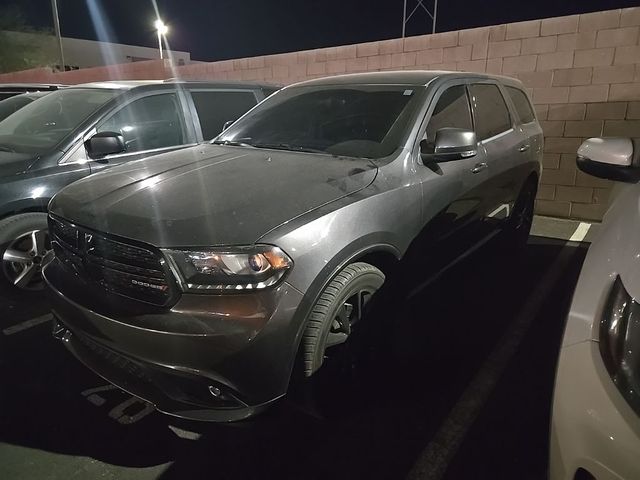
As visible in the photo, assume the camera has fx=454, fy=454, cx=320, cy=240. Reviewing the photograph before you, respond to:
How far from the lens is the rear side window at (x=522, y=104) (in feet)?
14.8

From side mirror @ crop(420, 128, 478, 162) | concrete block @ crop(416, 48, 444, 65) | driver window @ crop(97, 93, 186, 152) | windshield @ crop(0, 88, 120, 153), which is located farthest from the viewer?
concrete block @ crop(416, 48, 444, 65)

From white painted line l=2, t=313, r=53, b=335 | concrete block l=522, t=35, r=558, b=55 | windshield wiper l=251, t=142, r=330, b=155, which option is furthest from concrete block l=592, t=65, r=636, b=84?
white painted line l=2, t=313, r=53, b=335

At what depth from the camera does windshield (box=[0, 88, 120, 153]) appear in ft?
12.8

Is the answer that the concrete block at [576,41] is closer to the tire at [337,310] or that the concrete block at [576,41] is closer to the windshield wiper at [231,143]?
the windshield wiper at [231,143]

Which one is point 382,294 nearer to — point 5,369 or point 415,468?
point 415,468

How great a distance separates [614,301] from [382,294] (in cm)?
126

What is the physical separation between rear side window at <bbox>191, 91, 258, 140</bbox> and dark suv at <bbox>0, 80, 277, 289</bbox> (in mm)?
11

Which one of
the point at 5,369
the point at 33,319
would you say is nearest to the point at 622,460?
the point at 5,369

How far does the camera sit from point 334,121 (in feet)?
10.6

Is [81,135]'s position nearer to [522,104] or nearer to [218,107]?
[218,107]

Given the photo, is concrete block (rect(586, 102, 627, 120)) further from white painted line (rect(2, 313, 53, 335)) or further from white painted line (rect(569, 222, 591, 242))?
white painted line (rect(2, 313, 53, 335))

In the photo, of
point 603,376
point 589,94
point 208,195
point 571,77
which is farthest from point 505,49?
point 603,376

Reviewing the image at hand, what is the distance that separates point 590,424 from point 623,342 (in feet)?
0.87

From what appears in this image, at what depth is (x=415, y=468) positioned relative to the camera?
212 centimetres
